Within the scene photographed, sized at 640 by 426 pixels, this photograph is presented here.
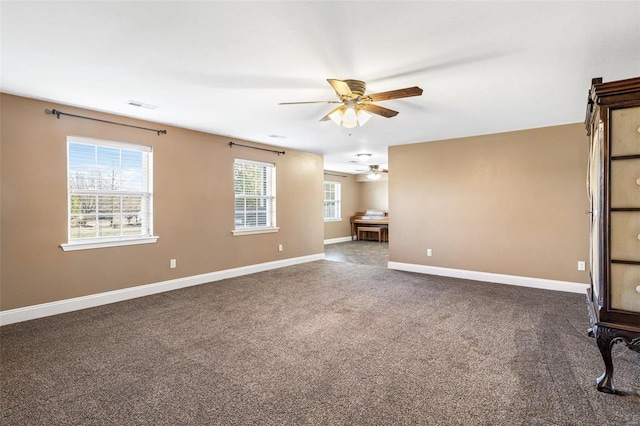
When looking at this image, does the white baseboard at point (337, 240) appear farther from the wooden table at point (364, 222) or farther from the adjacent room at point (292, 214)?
the adjacent room at point (292, 214)

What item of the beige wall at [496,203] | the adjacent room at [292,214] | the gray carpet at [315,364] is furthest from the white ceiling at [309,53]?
the gray carpet at [315,364]

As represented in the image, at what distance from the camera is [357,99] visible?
2.96 m

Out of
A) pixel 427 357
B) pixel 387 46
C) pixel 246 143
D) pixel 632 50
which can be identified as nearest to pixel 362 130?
pixel 246 143

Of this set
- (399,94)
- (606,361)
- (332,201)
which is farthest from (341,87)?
(332,201)

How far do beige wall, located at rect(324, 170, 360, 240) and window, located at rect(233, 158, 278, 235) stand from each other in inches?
158

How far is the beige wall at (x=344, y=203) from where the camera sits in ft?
33.5

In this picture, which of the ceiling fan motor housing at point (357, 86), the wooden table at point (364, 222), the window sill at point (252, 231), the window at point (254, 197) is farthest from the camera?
the wooden table at point (364, 222)

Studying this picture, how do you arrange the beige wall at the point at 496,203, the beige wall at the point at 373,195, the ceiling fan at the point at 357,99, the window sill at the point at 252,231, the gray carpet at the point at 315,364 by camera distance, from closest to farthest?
the gray carpet at the point at 315,364 → the ceiling fan at the point at 357,99 → the beige wall at the point at 496,203 → the window sill at the point at 252,231 → the beige wall at the point at 373,195

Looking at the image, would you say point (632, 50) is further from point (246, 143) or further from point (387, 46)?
point (246, 143)

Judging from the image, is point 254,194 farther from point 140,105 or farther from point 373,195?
point 373,195

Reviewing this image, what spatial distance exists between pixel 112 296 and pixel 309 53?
372 cm

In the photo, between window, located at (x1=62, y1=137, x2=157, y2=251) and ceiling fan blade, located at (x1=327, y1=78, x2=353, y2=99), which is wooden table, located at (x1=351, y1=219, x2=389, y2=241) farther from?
ceiling fan blade, located at (x1=327, y1=78, x2=353, y2=99)

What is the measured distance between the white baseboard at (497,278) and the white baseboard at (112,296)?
103 inches

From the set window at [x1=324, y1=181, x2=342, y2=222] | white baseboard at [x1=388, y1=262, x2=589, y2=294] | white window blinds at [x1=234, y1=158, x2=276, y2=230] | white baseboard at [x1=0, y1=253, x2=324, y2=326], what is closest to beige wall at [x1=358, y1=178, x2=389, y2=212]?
window at [x1=324, y1=181, x2=342, y2=222]
